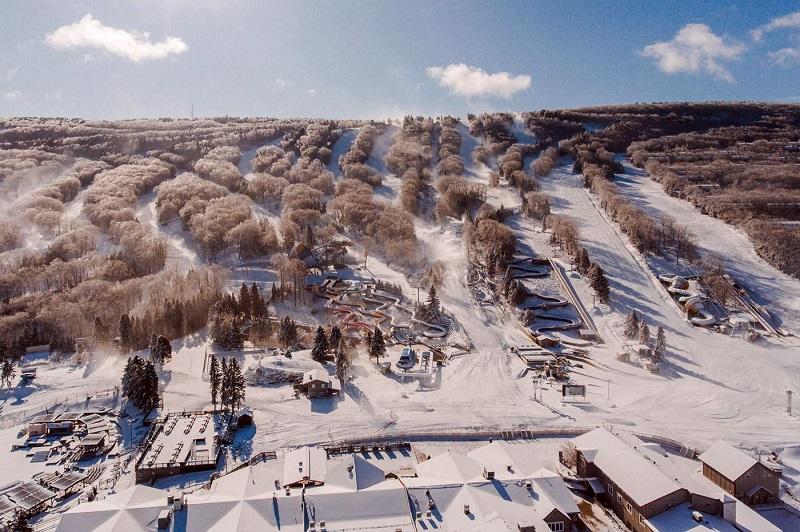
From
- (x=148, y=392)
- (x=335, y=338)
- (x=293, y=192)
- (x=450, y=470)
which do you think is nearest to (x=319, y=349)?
(x=335, y=338)

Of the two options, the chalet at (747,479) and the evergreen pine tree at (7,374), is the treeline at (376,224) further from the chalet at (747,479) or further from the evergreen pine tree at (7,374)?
the chalet at (747,479)

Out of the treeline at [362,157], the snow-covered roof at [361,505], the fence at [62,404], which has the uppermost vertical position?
the treeline at [362,157]

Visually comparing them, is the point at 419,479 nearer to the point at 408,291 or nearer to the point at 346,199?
the point at 408,291

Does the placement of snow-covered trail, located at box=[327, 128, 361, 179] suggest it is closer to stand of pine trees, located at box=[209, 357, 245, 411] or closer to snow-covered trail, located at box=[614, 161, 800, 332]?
snow-covered trail, located at box=[614, 161, 800, 332]

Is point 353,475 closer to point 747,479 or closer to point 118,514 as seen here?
point 118,514

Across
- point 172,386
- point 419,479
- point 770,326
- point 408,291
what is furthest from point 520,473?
point 770,326

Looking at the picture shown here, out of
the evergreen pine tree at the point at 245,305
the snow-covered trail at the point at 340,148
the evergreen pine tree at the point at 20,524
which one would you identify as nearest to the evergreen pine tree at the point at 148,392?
the evergreen pine tree at the point at 20,524
